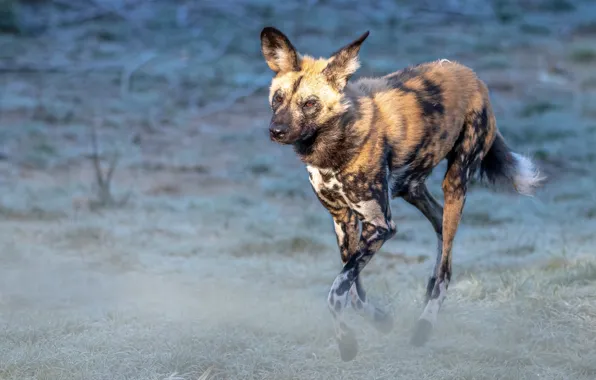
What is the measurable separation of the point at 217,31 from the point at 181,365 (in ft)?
35.1

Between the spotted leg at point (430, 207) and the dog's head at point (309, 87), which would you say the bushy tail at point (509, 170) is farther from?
the dog's head at point (309, 87)

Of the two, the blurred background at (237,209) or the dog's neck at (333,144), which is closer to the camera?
the dog's neck at (333,144)

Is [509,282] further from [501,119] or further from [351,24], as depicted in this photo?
[351,24]

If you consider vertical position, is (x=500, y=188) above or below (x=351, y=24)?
above

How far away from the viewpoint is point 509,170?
5.14 m

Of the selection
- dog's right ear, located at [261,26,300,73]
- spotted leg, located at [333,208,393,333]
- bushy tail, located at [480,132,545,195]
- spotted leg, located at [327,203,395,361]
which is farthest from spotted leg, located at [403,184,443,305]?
dog's right ear, located at [261,26,300,73]

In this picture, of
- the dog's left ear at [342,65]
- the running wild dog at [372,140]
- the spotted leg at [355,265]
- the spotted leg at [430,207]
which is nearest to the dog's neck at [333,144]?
the running wild dog at [372,140]

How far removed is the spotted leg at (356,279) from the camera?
459 centimetres

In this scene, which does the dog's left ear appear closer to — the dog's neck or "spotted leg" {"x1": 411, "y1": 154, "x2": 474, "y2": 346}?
the dog's neck

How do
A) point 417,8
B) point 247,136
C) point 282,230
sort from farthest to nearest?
point 417,8, point 247,136, point 282,230

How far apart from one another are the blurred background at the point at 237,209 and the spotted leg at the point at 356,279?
0.12 meters

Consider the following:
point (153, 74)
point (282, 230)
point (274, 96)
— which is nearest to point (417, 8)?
point (153, 74)

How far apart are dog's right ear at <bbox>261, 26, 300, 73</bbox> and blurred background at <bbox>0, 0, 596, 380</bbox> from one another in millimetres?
1314

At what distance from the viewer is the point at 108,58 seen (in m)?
14.0
